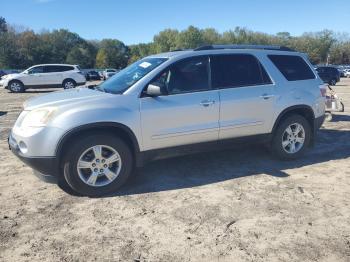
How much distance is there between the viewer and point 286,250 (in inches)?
136

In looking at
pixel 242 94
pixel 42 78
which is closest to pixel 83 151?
pixel 242 94

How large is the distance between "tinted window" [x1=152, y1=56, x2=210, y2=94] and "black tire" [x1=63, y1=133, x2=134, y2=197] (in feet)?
3.25

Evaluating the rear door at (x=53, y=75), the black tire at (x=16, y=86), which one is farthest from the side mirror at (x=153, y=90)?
the black tire at (x=16, y=86)

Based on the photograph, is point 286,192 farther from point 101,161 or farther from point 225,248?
point 101,161

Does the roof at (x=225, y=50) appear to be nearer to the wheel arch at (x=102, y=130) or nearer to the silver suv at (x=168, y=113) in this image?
the silver suv at (x=168, y=113)

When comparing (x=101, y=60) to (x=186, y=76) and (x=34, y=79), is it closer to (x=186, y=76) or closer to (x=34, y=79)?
(x=34, y=79)

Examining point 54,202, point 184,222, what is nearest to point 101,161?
point 54,202

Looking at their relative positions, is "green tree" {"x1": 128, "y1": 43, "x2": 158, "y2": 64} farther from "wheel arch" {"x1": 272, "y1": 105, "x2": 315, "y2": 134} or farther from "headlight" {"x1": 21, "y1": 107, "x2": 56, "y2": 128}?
"headlight" {"x1": 21, "y1": 107, "x2": 56, "y2": 128}

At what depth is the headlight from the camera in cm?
450

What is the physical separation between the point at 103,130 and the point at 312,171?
323 centimetres

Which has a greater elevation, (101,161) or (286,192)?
(101,161)

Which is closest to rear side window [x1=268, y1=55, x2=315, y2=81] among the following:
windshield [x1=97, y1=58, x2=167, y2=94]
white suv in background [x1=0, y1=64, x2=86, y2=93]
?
windshield [x1=97, y1=58, x2=167, y2=94]

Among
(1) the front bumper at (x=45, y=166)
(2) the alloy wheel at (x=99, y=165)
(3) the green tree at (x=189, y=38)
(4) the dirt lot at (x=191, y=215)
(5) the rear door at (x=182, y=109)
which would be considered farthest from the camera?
(3) the green tree at (x=189, y=38)

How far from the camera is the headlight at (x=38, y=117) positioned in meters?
4.50
